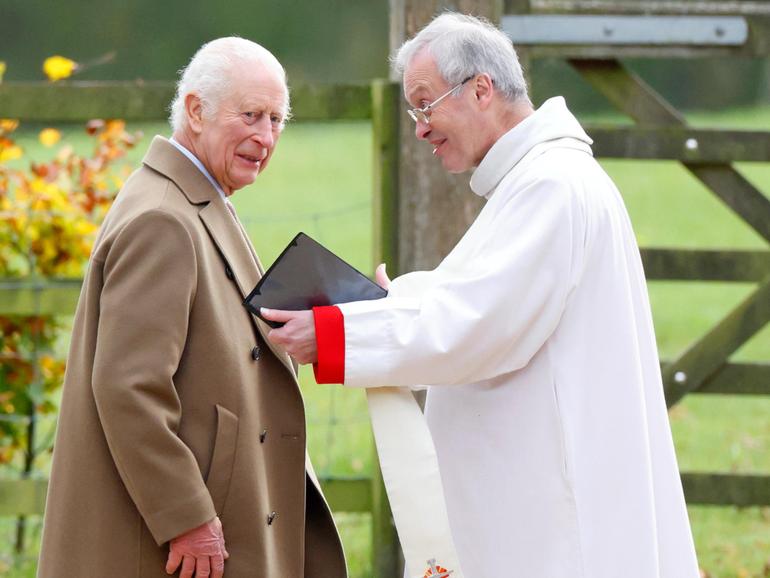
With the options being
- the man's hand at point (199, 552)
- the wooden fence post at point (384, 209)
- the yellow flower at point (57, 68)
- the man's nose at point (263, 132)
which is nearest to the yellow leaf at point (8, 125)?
the yellow flower at point (57, 68)

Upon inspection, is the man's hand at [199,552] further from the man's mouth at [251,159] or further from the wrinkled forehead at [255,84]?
the wrinkled forehead at [255,84]

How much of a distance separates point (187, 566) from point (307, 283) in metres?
0.68

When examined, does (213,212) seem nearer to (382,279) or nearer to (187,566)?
(382,279)

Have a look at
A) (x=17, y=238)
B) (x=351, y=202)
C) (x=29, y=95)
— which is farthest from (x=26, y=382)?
(x=351, y=202)

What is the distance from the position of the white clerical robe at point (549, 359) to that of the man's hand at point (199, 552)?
0.45 metres

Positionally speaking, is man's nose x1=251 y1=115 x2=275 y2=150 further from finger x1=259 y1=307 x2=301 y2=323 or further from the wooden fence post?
the wooden fence post

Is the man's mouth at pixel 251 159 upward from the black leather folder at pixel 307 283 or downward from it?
upward

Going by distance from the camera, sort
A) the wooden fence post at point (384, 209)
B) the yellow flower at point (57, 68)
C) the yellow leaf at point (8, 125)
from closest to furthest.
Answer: the wooden fence post at point (384, 209) → the yellow leaf at point (8, 125) → the yellow flower at point (57, 68)

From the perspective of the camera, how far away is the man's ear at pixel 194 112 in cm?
293

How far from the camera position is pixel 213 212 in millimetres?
2932

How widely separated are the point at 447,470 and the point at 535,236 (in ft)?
2.07

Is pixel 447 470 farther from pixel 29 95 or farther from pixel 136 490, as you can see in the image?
pixel 29 95

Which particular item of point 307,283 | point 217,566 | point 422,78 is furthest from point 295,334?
point 422,78

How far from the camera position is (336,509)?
4.42 metres
